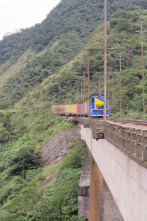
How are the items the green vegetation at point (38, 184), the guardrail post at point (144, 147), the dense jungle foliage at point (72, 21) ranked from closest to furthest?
the guardrail post at point (144, 147), the green vegetation at point (38, 184), the dense jungle foliage at point (72, 21)

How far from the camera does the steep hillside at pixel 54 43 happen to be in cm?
9038

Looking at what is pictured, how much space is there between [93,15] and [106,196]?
426ft

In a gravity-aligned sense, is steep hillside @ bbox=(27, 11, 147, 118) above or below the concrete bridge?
above

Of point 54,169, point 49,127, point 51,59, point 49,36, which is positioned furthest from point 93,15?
point 54,169

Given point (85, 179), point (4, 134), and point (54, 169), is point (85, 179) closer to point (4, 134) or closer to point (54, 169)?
point (54, 169)

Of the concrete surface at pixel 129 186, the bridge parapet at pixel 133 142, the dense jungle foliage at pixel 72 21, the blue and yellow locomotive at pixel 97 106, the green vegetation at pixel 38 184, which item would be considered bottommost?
the green vegetation at pixel 38 184

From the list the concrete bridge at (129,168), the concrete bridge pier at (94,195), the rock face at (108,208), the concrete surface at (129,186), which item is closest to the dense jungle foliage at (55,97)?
the concrete bridge pier at (94,195)

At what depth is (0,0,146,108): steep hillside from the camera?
9038 cm

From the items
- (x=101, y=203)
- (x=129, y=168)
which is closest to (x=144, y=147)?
(x=129, y=168)

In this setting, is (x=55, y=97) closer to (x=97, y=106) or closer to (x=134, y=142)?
(x=97, y=106)

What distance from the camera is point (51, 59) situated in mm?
93188

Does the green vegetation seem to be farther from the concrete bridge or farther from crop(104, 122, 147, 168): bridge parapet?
crop(104, 122, 147, 168): bridge parapet

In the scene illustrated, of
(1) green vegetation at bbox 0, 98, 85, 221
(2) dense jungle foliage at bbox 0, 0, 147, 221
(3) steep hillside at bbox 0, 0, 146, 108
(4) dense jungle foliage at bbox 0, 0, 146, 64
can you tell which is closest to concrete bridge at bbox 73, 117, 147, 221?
(1) green vegetation at bbox 0, 98, 85, 221

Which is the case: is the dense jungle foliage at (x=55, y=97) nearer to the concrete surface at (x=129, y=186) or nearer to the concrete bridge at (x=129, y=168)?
the concrete bridge at (x=129, y=168)
